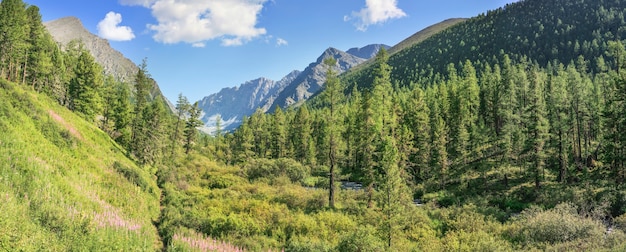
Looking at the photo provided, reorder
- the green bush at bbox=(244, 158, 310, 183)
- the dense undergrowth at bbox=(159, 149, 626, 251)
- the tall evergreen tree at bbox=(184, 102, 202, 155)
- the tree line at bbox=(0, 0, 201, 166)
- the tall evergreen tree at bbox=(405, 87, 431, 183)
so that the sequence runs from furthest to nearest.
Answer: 1. the tall evergreen tree at bbox=(184, 102, 202, 155)
2. the tall evergreen tree at bbox=(405, 87, 431, 183)
3. the green bush at bbox=(244, 158, 310, 183)
4. the tree line at bbox=(0, 0, 201, 166)
5. the dense undergrowth at bbox=(159, 149, 626, 251)

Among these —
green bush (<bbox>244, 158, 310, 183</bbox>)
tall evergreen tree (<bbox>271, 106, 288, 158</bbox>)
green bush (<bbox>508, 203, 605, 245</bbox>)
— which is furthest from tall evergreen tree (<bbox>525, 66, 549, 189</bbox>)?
tall evergreen tree (<bbox>271, 106, 288, 158</bbox>)

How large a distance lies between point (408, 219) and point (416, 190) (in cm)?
2210

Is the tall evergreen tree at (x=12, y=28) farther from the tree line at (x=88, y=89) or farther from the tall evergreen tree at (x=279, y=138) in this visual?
the tall evergreen tree at (x=279, y=138)

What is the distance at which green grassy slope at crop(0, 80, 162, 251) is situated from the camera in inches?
352

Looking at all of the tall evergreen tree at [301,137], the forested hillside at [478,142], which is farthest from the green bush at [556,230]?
the tall evergreen tree at [301,137]

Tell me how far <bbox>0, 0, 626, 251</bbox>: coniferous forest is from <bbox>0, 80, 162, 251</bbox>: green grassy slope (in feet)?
0.27

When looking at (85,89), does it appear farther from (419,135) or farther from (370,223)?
Answer: (419,135)

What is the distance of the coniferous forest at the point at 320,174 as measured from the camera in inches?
556

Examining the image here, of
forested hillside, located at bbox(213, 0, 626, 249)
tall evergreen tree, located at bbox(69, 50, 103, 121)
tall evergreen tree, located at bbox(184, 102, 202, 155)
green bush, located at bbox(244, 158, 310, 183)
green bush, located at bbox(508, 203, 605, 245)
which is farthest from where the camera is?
tall evergreen tree, located at bbox(184, 102, 202, 155)

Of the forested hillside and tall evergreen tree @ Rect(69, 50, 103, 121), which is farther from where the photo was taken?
tall evergreen tree @ Rect(69, 50, 103, 121)

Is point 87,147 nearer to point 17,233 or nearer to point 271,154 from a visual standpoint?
point 17,233

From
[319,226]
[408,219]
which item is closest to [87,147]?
[319,226]

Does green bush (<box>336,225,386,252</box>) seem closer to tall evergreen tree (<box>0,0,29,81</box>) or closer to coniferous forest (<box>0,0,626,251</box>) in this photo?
coniferous forest (<box>0,0,626,251</box>)

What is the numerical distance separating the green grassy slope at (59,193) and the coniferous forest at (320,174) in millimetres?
83
